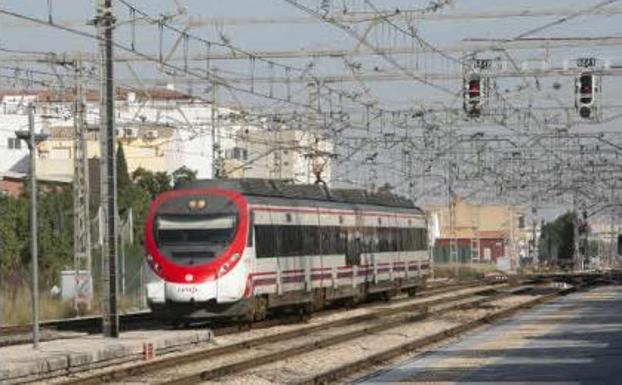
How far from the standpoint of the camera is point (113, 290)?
25719mm

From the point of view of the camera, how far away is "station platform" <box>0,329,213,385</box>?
64.8 feet

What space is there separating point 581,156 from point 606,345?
5848cm

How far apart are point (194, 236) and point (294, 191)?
16.3ft

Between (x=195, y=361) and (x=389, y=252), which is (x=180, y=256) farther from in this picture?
(x=389, y=252)

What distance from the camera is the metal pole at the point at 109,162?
83.7ft

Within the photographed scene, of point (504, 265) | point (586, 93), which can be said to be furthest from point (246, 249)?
point (504, 265)

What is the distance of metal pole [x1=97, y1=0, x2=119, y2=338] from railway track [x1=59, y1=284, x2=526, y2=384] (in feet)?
8.22

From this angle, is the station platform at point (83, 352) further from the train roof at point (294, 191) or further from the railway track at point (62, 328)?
the train roof at point (294, 191)

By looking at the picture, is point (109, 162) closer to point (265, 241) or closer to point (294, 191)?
point (265, 241)

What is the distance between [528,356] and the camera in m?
21.5

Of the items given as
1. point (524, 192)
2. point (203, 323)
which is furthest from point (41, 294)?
point (524, 192)

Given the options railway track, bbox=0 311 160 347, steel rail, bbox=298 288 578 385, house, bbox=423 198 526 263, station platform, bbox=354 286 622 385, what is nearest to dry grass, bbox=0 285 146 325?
railway track, bbox=0 311 160 347

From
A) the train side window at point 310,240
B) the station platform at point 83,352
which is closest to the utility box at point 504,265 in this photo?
the train side window at point 310,240

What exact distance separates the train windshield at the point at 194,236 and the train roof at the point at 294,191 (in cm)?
114
